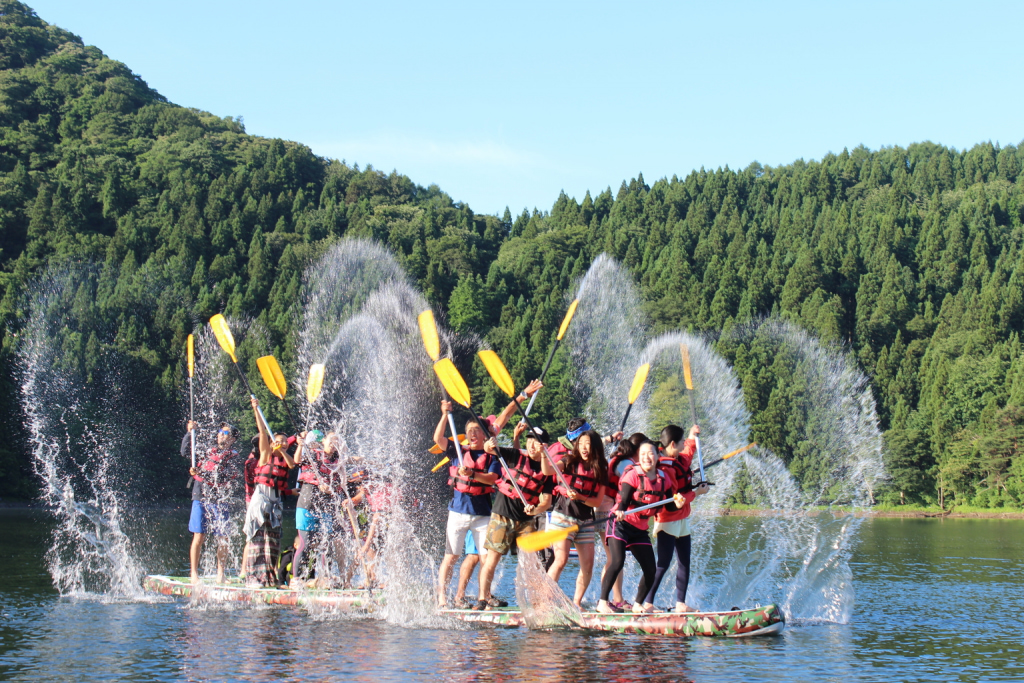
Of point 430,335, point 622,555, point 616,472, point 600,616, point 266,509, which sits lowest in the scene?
point 600,616

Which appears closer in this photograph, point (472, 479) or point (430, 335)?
point (472, 479)

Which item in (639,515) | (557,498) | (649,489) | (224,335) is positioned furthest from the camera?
(224,335)

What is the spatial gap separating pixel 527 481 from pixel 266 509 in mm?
3670

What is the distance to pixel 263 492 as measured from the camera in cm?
1252

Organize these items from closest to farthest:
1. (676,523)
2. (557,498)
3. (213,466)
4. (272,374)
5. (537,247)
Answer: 1. (676,523)
2. (557,498)
3. (213,466)
4. (272,374)
5. (537,247)

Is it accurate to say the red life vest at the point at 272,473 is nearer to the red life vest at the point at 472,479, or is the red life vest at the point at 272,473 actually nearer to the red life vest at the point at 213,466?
the red life vest at the point at 213,466

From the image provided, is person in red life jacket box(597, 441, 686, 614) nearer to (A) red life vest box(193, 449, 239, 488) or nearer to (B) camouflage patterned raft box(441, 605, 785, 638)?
(B) camouflage patterned raft box(441, 605, 785, 638)

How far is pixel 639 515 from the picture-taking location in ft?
33.3

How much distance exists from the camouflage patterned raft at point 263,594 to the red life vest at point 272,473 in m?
1.22

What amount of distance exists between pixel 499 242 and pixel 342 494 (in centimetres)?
7070

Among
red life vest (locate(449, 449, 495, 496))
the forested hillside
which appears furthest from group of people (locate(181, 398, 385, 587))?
the forested hillside

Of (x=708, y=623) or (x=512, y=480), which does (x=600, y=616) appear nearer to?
(x=708, y=623)

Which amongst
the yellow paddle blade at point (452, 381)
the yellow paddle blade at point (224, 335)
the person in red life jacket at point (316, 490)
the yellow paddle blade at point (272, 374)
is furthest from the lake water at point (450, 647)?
the yellow paddle blade at point (224, 335)

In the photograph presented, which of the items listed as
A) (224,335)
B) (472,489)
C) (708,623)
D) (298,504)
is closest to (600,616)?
(708,623)
